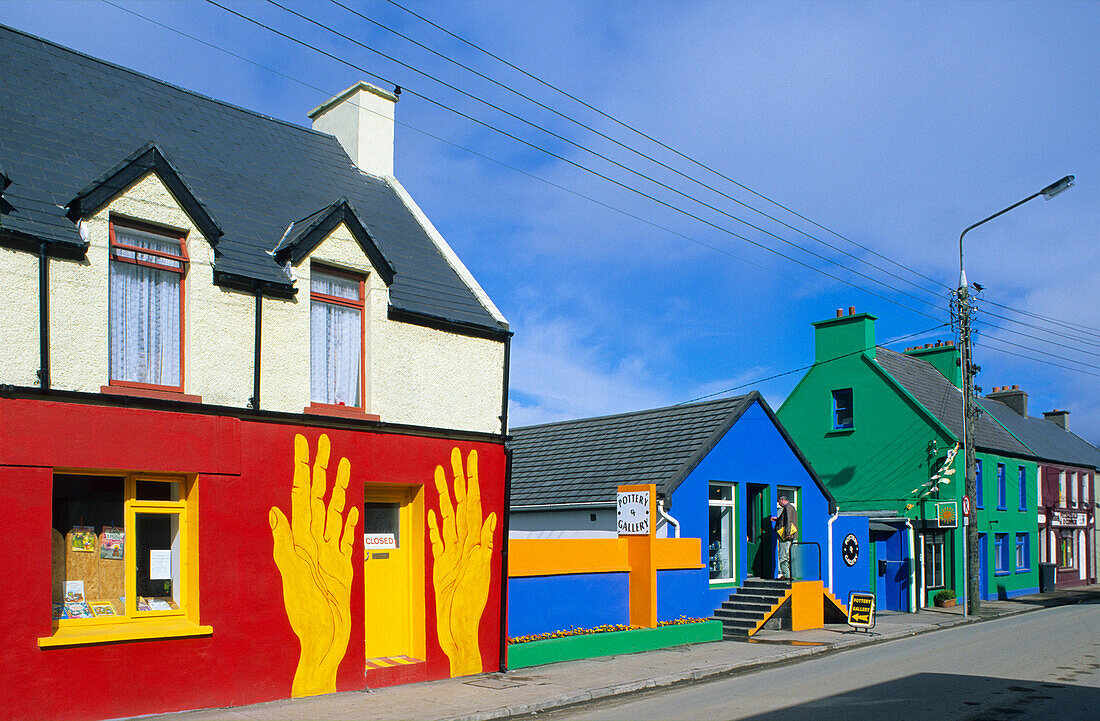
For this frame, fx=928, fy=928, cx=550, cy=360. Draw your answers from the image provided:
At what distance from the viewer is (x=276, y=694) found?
11273 millimetres

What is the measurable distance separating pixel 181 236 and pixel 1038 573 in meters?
37.7

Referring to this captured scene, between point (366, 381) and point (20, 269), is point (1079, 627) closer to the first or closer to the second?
point (366, 381)

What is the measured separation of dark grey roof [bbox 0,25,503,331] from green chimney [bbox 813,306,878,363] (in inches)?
856

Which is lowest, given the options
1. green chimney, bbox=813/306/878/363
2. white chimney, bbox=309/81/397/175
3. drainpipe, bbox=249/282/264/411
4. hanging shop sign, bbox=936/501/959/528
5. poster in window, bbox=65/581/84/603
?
hanging shop sign, bbox=936/501/959/528

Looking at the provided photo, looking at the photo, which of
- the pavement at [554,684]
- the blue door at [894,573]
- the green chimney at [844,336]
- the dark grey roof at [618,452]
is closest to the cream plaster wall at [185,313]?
the pavement at [554,684]

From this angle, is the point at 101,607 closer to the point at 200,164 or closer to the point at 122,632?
the point at 122,632

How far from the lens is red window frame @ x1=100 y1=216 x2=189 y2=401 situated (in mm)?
10516

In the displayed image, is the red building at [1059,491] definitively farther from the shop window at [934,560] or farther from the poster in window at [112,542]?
the poster in window at [112,542]

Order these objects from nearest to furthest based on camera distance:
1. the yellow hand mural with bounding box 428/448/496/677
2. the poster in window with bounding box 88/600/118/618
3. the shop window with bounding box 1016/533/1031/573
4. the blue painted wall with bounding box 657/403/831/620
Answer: the poster in window with bounding box 88/600/118/618, the yellow hand mural with bounding box 428/448/496/677, the blue painted wall with bounding box 657/403/831/620, the shop window with bounding box 1016/533/1031/573

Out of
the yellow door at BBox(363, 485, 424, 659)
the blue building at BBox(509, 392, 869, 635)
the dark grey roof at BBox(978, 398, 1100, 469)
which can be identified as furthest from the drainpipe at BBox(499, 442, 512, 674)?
the dark grey roof at BBox(978, 398, 1100, 469)

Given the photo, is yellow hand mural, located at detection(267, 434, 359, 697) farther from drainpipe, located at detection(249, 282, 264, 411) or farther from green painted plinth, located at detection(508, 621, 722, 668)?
green painted plinth, located at detection(508, 621, 722, 668)

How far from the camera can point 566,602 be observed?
15672 millimetres

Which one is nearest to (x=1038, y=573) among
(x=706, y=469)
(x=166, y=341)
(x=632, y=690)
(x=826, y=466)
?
(x=826, y=466)

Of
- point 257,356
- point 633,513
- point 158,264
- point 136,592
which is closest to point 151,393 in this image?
point 257,356
